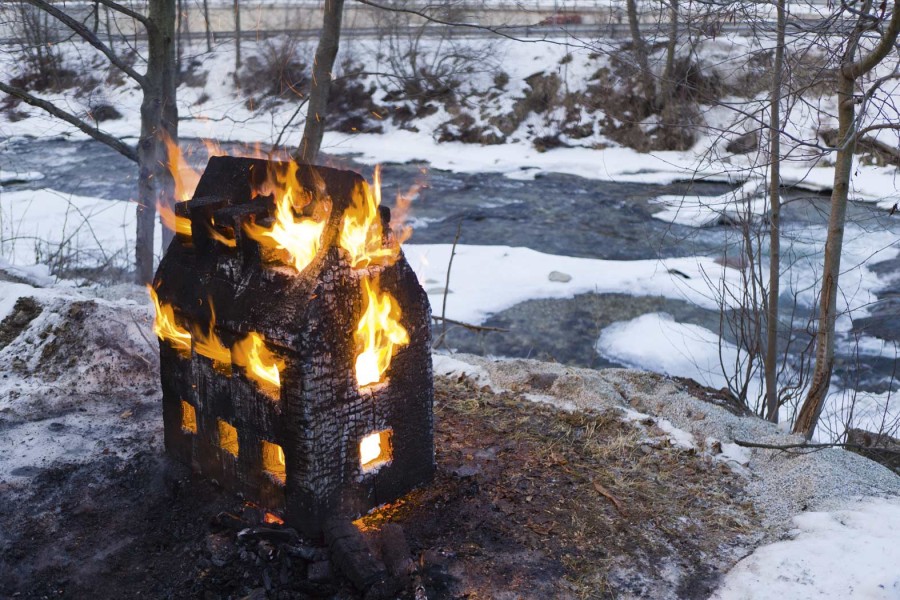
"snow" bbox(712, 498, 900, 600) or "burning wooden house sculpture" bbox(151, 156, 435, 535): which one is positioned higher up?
"burning wooden house sculpture" bbox(151, 156, 435, 535)

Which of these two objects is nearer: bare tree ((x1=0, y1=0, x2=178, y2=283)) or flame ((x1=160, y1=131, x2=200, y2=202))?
flame ((x1=160, y1=131, x2=200, y2=202))

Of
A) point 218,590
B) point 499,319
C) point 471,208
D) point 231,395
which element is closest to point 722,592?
point 218,590

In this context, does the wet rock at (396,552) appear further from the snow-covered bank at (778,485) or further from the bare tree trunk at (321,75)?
the bare tree trunk at (321,75)

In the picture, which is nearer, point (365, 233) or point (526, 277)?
point (365, 233)

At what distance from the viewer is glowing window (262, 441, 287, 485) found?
4.35m

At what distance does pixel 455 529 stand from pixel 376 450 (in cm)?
68

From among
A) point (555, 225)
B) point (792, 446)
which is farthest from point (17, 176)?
point (792, 446)

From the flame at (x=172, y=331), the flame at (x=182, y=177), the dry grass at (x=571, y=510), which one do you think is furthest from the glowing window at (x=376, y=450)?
the flame at (x=182, y=177)

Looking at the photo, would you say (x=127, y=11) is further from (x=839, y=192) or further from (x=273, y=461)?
(x=839, y=192)

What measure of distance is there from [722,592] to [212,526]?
115 inches

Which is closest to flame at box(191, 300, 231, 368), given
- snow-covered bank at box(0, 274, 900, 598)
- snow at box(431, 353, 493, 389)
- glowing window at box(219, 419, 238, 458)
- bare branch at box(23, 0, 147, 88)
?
glowing window at box(219, 419, 238, 458)

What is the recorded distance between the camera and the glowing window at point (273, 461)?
4352 millimetres

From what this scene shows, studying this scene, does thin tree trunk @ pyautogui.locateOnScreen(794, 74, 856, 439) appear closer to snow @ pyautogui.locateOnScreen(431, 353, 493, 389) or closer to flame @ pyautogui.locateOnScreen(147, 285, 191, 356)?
snow @ pyautogui.locateOnScreen(431, 353, 493, 389)

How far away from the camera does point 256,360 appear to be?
4.24 metres
